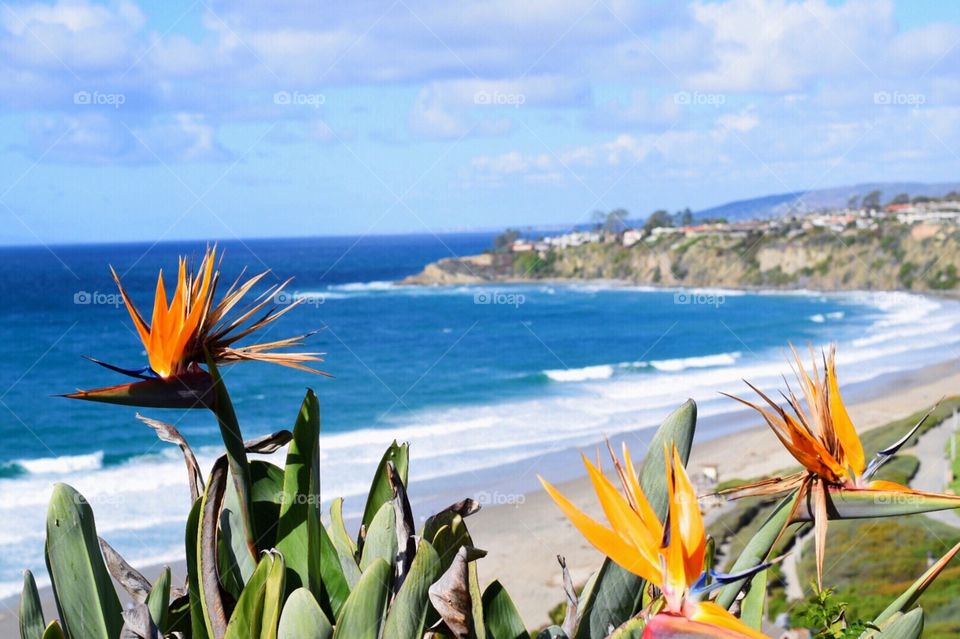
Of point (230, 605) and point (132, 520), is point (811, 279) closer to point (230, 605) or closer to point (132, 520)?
point (132, 520)

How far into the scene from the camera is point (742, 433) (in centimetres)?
1834

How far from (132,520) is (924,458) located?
12.6 m

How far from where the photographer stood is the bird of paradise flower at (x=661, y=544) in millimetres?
951

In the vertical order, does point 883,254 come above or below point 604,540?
above

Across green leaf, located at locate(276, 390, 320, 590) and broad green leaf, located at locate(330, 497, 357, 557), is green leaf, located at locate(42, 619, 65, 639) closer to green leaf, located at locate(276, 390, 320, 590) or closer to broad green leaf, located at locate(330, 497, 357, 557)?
green leaf, located at locate(276, 390, 320, 590)

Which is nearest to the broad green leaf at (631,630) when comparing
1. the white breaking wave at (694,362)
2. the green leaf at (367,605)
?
the green leaf at (367,605)

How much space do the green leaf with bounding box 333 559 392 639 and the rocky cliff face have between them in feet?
186

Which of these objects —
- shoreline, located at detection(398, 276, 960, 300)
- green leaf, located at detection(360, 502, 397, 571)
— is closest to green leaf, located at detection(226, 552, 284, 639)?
green leaf, located at detection(360, 502, 397, 571)

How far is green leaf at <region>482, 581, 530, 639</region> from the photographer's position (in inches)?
62.2

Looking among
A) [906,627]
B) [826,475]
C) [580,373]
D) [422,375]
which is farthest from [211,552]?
[580,373]

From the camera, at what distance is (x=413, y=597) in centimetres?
140

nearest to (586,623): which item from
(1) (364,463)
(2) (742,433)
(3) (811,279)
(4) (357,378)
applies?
(1) (364,463)

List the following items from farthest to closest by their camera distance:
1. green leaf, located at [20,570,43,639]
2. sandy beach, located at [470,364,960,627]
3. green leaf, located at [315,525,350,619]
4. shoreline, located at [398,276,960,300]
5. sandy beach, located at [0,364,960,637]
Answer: shoreline, located at [398,276,960,300]
sandy beach, located at [470,364,960,627]
sandy beach, located at [0,364,960,637]
green leaf, located at [315,525,350,619]
green leaf, located at [20,570,43,639]

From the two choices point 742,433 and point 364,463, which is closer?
point 364,463
